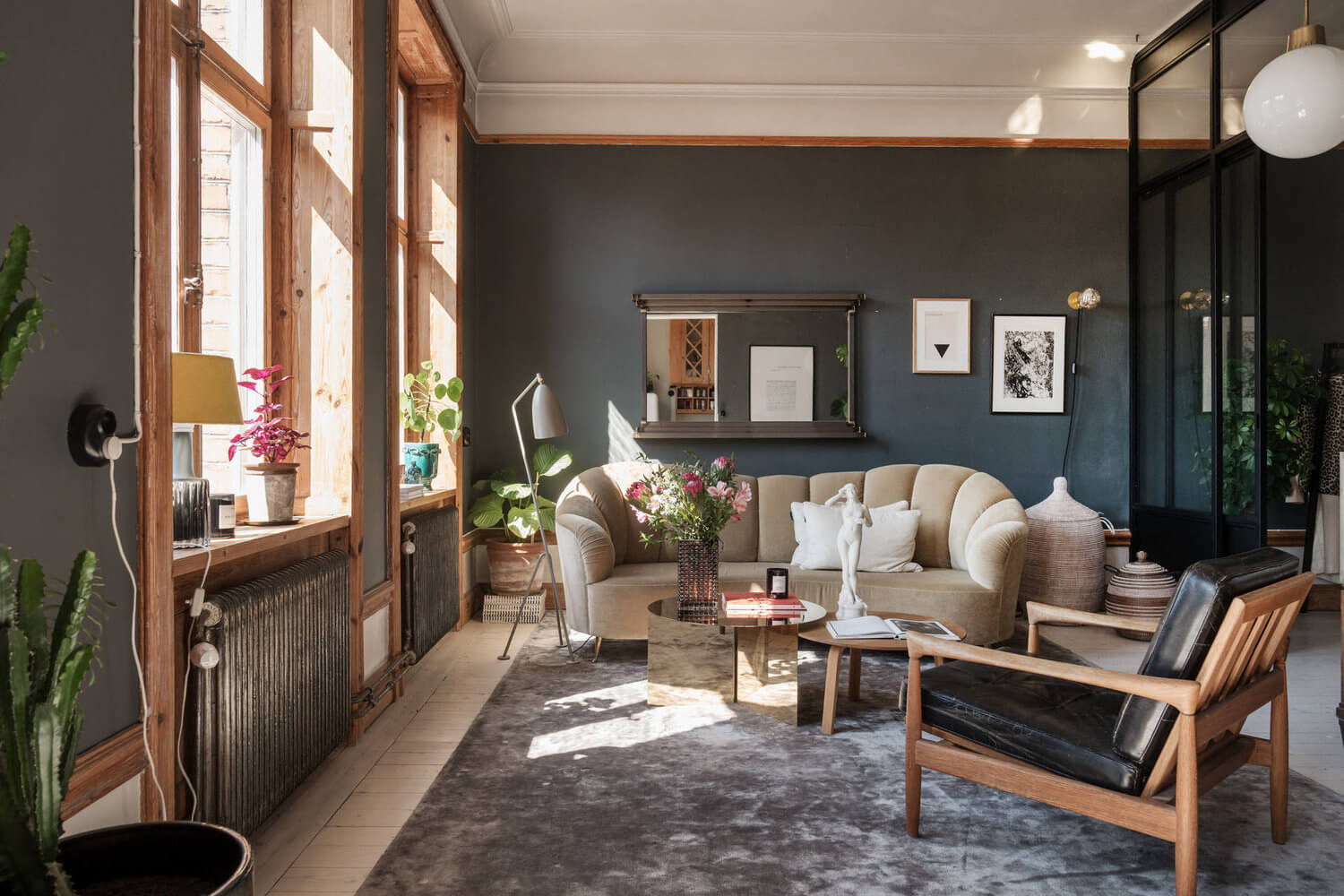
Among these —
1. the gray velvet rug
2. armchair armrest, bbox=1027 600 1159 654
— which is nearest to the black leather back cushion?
the gray velvet rug

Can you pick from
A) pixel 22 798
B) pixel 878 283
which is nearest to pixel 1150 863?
pixel 22 798

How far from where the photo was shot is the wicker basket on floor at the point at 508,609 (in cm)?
517

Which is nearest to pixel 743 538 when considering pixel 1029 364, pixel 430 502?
pixel 430 502

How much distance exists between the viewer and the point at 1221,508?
478 centimetres

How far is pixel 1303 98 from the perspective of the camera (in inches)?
120

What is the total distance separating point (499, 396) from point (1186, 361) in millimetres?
4078

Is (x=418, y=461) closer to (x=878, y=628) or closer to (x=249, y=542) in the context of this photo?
(x=249, y=542)

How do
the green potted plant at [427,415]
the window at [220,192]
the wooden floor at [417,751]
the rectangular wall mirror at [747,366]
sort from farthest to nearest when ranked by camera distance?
the rectangular wall mirror at [747,366]
the green potted plant at [427,415]
the window at [220,192]
the wooden floor at [417,751]

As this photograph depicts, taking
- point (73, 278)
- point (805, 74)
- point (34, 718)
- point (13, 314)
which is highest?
point (805, 74)

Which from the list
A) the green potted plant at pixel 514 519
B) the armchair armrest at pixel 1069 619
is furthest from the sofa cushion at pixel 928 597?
the green potted plant at pixel 514 519

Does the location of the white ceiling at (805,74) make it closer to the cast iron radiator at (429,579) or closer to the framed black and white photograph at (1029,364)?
the framed black and white photograph at (1029,364)

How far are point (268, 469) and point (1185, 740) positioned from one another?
96.4 inches

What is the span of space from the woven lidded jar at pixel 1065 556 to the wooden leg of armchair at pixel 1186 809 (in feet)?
10.5

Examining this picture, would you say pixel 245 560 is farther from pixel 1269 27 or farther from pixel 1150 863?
pixel 1269 27
